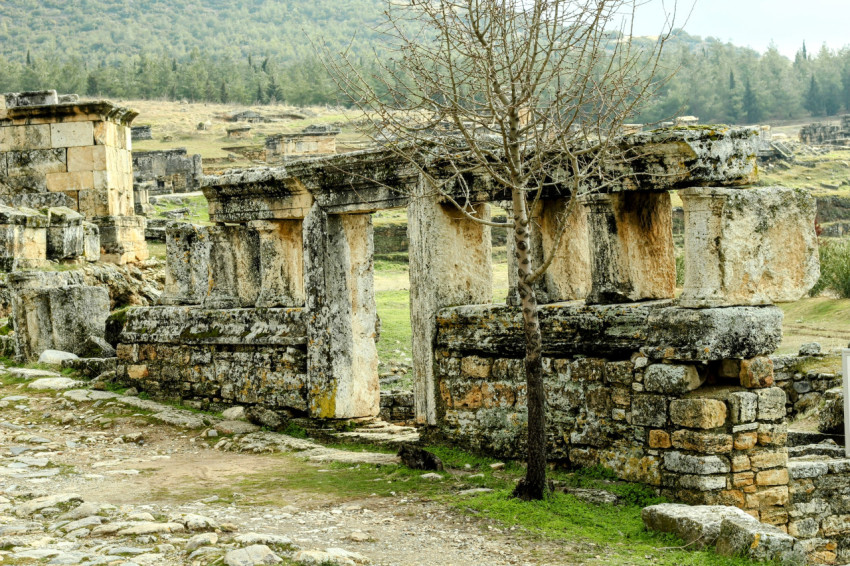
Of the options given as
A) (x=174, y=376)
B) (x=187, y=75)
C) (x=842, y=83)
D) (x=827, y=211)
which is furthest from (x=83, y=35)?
(x=174, y=376)

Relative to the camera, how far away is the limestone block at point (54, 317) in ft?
41.9

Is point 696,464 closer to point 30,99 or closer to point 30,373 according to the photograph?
point 30,373

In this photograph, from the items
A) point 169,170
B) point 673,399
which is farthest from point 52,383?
point 169,170

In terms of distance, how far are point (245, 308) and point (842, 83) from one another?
74.7m

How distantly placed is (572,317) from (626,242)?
0.68 meters

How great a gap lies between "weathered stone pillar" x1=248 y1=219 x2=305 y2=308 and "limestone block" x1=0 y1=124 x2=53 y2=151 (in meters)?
9.91

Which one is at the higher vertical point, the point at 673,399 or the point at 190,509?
the point at 673,399

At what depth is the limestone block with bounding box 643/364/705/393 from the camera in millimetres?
6594

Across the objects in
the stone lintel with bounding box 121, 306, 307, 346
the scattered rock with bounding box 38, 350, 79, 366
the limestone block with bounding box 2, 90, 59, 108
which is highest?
the limestone block with bounding box 2, 90, 59, 108

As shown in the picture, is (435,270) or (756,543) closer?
(756,543)

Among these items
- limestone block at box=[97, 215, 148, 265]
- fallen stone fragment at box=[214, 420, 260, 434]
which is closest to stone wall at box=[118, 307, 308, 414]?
fallen stone fragment at box=[214, 420, 260, 434]

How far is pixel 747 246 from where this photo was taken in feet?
22.0

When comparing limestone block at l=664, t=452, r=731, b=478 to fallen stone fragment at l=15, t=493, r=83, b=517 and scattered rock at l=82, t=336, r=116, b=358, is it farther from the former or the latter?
scattered rock at l=82, t=336, r=116, b=358

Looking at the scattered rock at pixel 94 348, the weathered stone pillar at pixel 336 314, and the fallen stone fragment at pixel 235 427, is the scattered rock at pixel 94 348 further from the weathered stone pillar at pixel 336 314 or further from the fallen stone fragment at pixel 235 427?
the weathered stone pillar at pixel 336 314
